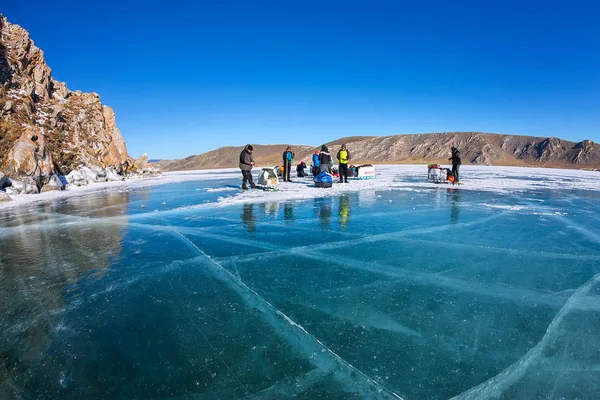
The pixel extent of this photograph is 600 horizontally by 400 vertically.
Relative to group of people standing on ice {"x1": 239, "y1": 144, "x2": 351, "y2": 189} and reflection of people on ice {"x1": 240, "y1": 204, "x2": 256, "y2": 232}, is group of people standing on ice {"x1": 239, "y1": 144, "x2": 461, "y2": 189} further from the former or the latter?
reflection of people on ice {"x1": 240, "y1": 204, "x2": 256, "y2": 232}

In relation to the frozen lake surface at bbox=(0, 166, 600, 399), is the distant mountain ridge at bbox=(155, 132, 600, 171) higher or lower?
higher

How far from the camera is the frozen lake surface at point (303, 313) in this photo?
2.23 meters

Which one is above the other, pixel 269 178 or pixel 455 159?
pixel 455 159

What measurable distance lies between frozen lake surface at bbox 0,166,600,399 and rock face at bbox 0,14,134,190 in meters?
10.5

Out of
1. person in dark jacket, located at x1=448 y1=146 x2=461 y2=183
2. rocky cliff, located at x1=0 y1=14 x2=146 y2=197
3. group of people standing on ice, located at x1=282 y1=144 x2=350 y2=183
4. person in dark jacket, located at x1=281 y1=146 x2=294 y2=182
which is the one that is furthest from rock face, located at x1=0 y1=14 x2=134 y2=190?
person in dark jacket, located at x1=448 y1=146 x2=461 y2=183

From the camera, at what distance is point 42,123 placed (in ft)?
67.4

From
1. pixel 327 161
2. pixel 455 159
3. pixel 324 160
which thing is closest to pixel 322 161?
pixel 324 160

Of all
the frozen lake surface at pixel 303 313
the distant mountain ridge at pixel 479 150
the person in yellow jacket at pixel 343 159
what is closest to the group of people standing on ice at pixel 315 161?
the person in yellow jacket at pixel 343 159

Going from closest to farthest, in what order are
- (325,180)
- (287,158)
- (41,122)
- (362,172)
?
(325,180)
(287,158)
(362,172)
(41,122)

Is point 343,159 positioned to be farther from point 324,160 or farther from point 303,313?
point 303,313

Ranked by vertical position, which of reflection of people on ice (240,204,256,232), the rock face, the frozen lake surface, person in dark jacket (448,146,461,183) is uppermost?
the rock face

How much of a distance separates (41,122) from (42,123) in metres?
0.08

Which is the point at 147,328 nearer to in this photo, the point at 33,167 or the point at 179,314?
the point at 179,314

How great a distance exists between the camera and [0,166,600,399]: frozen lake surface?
2229mm
